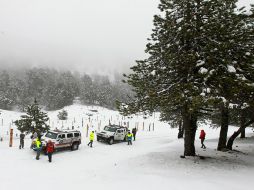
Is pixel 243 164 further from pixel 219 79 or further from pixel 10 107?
pixel 10 107

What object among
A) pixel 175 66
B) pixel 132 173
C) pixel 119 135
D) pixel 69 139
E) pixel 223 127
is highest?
pixel 175 66

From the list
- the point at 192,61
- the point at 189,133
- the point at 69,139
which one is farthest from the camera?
the point at 69,139

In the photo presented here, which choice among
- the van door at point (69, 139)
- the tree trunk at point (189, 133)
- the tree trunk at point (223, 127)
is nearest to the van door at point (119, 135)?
the van door at point (69, 139)

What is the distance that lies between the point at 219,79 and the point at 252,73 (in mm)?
Result: 2161

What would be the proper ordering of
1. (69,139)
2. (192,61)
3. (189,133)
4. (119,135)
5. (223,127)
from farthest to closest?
1. (119,135)
2. (69,139)
3. (223,127)
4. (189,133)
5. (192,61)

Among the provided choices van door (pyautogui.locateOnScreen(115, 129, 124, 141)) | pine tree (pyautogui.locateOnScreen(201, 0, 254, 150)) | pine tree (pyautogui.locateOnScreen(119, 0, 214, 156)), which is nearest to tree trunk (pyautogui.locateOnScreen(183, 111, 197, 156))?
pine tree (pyautogui.locateOnScreen(119, 0, 214, 156))

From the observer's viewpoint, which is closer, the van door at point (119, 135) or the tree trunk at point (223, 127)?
the tree trunk at point (223, 127)

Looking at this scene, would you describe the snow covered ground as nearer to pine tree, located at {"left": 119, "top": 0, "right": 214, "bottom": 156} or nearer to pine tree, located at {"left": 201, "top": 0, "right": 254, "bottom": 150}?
pine tree, located at {"left": 119, "top": 0, "right": 214, "bottom": 156}

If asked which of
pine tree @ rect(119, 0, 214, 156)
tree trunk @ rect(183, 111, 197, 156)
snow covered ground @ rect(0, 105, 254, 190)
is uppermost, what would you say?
pine tree @ rect(119, 0, 214, 156)

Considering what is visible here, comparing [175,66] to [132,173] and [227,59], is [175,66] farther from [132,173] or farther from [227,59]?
[132,173]

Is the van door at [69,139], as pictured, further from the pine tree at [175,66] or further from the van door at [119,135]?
the pine tree at [175,66]

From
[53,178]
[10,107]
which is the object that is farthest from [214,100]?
[10,107]

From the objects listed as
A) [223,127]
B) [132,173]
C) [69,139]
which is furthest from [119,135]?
[132,173]

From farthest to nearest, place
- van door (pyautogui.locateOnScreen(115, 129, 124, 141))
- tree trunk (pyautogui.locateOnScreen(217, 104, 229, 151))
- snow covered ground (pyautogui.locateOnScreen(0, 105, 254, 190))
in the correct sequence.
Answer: van door (pyautogui.locateOnScreen(115, 129, 124, 141)) → tree trunk (pyautogui.locateOnScreen(217, 104, 229, 151)) → snow covered ground (pyautogui.locateOnScreen(0, 105, 254, 190))
